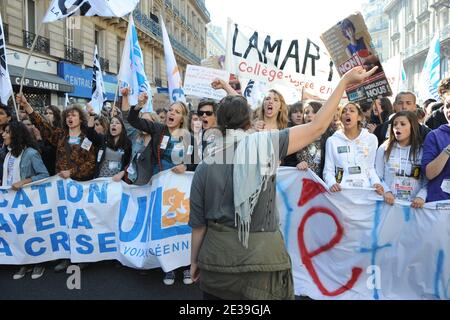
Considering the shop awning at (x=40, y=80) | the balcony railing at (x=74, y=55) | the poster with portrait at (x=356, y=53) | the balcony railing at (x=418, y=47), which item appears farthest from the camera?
the balcony railing at (x=418, y=47)

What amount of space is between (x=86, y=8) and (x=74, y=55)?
1373 cm

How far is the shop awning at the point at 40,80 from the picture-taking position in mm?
12923

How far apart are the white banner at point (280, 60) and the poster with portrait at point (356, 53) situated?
1079mm

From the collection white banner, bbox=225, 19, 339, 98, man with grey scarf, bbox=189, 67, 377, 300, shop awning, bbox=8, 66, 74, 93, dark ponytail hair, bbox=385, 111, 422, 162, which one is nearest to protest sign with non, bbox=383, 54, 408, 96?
white banner, bbox=225, 19, 339, 98

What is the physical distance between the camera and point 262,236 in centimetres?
205

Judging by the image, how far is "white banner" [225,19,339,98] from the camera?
21.2 feet

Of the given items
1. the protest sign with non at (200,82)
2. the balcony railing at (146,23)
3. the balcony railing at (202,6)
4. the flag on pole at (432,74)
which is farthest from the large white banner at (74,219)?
the balcony railing at (202,6)

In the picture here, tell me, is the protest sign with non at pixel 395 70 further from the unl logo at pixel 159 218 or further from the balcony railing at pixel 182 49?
the balcony railing at pixel 182 49

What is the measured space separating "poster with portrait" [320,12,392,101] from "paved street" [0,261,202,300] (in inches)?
116

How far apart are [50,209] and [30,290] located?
0.85 m

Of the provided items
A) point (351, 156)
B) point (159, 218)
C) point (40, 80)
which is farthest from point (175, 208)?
point (40, 80)

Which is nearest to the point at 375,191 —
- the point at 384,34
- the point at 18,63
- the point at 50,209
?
the point at 50,209
